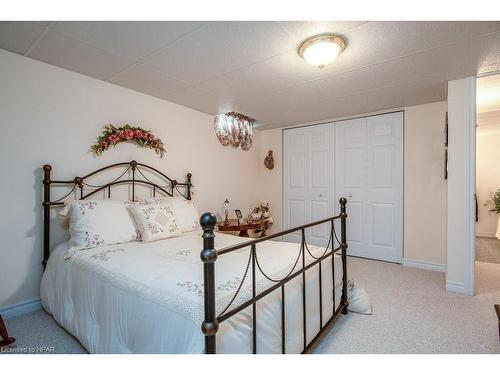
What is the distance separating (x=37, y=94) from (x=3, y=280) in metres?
1.56

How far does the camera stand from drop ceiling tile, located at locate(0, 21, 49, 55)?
1696mm

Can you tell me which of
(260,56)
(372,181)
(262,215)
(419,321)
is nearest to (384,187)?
(372,181)

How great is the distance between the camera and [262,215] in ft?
14.0

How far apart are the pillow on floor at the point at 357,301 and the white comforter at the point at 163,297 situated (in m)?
0.20

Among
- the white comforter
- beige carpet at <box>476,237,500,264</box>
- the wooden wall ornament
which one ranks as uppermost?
the wooden wall ornament

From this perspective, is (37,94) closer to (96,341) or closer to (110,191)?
(110,191)

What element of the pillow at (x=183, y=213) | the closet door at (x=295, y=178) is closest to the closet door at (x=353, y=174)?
the closet door at (x=295, y=178)

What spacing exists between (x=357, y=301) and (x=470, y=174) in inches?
67.1

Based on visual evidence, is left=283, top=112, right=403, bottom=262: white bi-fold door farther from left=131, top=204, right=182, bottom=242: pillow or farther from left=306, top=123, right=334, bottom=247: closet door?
left=131, top=204, right=182, bottom=242: pillow

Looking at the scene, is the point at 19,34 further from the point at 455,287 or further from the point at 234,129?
the point at 455,287

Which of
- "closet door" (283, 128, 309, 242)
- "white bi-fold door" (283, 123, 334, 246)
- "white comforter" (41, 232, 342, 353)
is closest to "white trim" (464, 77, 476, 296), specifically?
"white comforter" (41, 232, 342, 353)

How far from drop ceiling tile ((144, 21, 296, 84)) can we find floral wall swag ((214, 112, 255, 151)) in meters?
1.49

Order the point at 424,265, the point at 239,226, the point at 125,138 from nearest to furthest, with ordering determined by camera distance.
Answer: the point at 125,138 → the point at 424,265 → the point at 239,226
